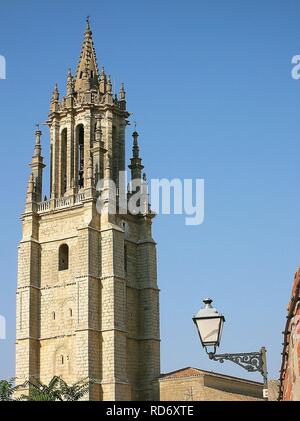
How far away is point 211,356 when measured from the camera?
1116 centimetres

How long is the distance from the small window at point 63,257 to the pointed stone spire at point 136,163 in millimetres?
7627

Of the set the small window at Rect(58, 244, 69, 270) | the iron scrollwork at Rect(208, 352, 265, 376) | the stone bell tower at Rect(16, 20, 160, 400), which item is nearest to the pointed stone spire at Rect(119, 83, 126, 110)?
the stone bell tower at Rect(16, 20, 160, 400)

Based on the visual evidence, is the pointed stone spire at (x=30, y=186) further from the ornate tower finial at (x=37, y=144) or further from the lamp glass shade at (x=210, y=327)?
the lamp glass shade at (x=210, y=327)

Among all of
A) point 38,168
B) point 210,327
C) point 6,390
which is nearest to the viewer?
point 210,327

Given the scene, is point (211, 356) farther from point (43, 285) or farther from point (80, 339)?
point (43, 285)

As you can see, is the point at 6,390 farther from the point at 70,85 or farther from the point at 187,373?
the point at 70,85

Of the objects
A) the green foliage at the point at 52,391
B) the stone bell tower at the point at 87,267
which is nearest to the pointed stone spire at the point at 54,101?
the stone bell tower at the point at 87,267

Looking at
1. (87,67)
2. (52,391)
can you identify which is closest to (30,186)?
(87,67)

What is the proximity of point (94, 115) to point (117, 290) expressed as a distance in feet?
43.3

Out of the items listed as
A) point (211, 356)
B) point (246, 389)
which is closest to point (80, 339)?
point (246, 389)

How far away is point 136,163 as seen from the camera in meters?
56.8

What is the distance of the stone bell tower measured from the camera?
4844 centimetres

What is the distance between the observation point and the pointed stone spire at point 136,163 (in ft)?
185

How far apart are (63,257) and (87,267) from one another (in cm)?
380
